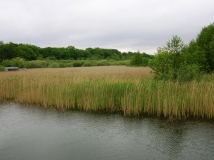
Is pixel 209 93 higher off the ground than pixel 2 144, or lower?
higher

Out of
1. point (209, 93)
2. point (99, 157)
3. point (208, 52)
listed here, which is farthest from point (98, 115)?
point (208, 52)

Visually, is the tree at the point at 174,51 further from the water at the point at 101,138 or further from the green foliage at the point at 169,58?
the water at the point at 101,138

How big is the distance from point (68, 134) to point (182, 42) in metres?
6.94

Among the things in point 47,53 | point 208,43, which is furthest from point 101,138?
point 47,53

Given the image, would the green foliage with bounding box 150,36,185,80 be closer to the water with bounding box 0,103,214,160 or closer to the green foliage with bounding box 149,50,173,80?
the green foliage with bounding box 149,50,173,80

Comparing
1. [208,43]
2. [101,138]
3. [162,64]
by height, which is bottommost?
[101,138]

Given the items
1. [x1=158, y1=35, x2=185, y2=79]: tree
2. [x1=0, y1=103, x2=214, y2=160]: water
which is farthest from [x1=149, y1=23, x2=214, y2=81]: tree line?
[x1=0, y1=103, x2=214, y2=160]: water

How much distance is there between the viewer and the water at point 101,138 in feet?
15.2

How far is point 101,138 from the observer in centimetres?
545

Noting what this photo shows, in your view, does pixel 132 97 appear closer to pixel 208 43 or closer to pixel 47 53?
pixel 208 43

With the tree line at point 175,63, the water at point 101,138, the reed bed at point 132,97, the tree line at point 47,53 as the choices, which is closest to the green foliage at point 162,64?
the tree line at point 175,63

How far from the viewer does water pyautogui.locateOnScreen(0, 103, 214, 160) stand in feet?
15.2

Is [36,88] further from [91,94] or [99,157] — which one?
[99,157]

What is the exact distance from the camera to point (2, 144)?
5.22 meters
